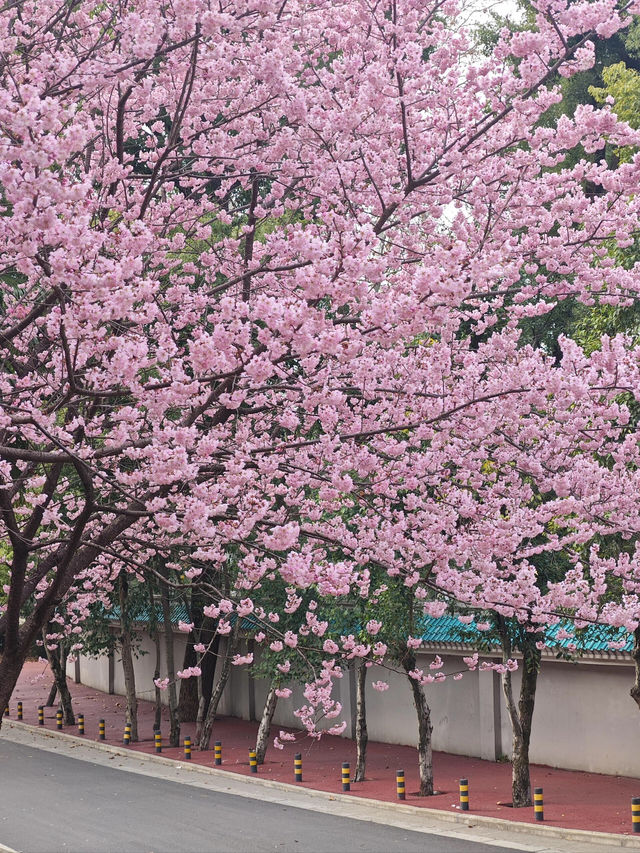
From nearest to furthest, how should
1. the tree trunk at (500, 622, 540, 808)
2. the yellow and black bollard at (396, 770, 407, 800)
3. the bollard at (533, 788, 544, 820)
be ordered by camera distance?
the bollard at (533, 788, 544, 820) → the tree trunk at (500, 622, 540, 808) → the yellow and black bollard at (396, 770, 407, 800)

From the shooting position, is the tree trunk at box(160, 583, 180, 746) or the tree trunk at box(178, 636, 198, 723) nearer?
the tree trunk at box(160, 583, 180, 746)

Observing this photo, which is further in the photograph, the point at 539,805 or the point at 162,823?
the point at 162,823

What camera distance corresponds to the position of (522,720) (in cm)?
1866

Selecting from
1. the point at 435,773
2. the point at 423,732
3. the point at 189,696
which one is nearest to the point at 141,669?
the point at 189,696

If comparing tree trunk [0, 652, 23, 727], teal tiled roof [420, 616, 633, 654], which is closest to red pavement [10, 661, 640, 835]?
teal tiled roof [420, 616, 633, 654]

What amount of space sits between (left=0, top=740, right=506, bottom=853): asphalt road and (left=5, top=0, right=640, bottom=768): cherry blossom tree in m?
6.97

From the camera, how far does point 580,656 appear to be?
21.0 m

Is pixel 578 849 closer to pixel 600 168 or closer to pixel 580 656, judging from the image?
pixel 580 656

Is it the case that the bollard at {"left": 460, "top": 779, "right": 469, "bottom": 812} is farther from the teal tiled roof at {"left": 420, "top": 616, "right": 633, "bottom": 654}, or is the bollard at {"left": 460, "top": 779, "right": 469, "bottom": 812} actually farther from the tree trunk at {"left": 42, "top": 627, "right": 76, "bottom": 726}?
the tree trunk at {"left": 42, "top": 627, "right": 76, "bottom": 726}

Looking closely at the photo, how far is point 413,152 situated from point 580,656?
14.5 metres

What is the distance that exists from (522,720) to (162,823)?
21.5ft

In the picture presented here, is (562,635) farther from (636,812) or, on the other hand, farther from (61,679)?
(61,679)

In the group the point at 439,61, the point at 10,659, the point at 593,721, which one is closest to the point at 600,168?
the point at 439,61

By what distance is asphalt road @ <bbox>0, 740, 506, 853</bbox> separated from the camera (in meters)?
16.0
